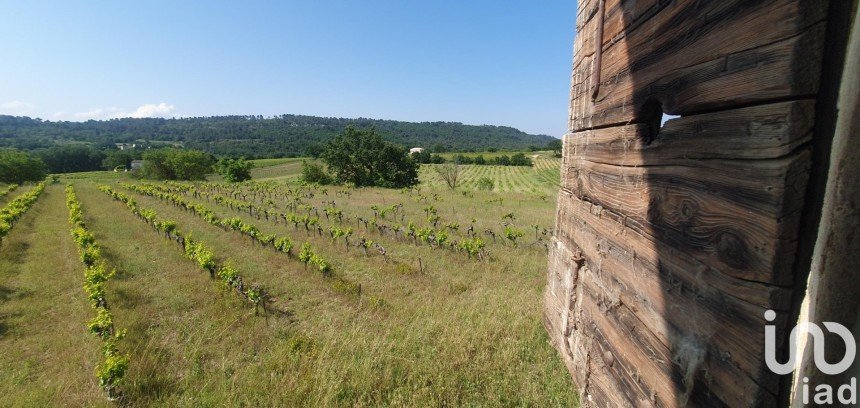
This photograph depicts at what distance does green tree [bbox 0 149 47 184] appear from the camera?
58.4 meters

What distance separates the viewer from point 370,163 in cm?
5688

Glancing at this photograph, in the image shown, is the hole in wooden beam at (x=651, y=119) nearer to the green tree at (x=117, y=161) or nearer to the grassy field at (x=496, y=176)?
the grassy field at (x=496, y=176)

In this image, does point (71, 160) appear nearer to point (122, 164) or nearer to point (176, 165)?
point (122, 164)

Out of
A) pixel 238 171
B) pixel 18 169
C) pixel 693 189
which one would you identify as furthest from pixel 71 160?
pixel 693 189

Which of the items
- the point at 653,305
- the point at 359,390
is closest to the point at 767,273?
the point at 653,305

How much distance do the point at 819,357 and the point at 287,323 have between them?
8958 millimetres

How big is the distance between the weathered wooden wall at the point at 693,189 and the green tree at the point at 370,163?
53822 millimetres

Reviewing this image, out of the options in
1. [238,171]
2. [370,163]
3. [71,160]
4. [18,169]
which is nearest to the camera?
[370,163]

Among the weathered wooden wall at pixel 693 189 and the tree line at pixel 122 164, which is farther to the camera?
the tree line at pixel 122 164

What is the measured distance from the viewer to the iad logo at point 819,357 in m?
1.06

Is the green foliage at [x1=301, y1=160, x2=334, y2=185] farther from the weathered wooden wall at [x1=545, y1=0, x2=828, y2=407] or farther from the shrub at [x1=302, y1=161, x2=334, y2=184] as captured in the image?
the weathered wooden wall at [x1=545, y1=0, x2=828, y2=407]

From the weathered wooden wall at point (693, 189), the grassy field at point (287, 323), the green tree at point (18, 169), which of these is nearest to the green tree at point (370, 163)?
the grassy field at point (287, 323)

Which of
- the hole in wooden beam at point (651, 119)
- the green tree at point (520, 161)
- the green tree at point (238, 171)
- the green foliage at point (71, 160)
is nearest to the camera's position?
the hole in wooden beam at point (651, 119)

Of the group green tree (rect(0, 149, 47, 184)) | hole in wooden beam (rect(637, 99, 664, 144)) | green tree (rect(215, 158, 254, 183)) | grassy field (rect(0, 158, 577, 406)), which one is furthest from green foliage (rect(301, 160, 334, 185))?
hole in wooden beam (rect(637, 99, 664, 144))
